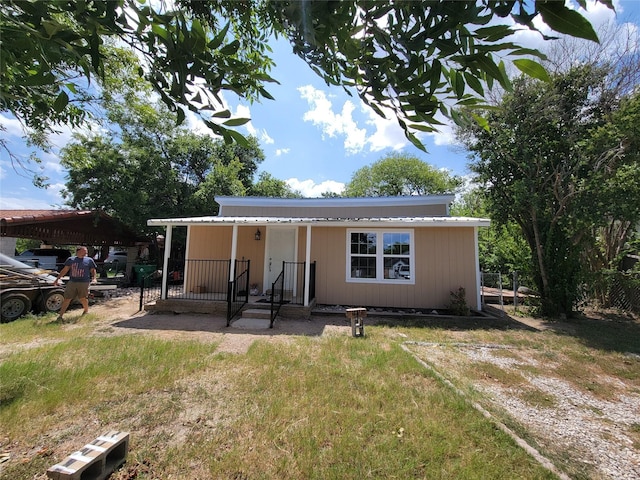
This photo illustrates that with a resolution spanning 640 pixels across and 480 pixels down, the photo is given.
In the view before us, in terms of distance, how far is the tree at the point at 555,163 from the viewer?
7816 mm

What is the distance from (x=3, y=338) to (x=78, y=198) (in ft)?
41.2

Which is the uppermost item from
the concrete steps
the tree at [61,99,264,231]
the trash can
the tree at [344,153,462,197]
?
the tree at [344,153,462,197]

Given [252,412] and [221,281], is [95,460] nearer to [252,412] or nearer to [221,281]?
[252,412]

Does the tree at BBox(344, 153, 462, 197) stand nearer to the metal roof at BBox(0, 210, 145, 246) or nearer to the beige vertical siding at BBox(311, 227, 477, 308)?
the beige vertical siding at BBox(311, 227, 477, 308)

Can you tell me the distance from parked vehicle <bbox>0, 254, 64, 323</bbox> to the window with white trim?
768cm

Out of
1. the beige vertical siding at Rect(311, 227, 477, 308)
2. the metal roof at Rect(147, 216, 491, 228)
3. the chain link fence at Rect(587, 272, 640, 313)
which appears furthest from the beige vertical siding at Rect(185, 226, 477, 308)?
the chain link fence at Rect(587, 272, 640, 313)

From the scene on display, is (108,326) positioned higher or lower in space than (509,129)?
lower

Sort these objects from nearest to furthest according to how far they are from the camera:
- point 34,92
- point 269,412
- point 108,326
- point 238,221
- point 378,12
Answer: point 378,12, point 34,92, point 269,412, point 108,326, point 238,221

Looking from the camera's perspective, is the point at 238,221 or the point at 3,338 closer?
the point at 3,338

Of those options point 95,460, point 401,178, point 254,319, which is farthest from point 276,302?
point 401,178

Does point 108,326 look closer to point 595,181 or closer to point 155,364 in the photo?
point 155,364

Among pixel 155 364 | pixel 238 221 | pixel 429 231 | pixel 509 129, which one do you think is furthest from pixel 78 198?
pixel 509 129

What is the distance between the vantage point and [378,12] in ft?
3.68

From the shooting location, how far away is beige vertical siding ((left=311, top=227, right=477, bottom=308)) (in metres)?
8.31
